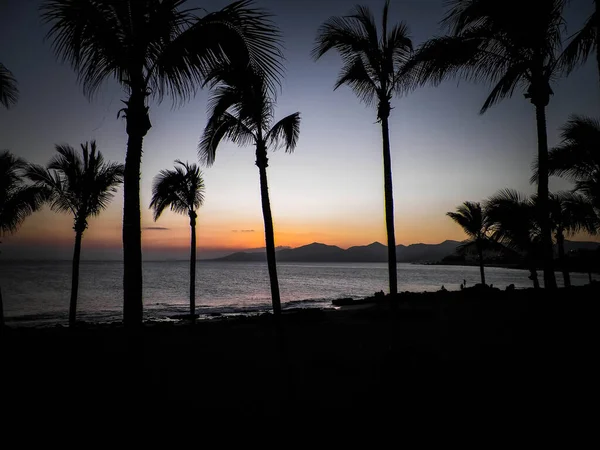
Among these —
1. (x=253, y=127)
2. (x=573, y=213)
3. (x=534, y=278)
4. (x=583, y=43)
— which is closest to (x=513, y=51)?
(x=583, y=43)

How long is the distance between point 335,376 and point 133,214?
6.04 meters

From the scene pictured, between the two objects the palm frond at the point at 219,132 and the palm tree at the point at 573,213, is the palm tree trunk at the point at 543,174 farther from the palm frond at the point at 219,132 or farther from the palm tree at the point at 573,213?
the palm tree at the point at 573,213

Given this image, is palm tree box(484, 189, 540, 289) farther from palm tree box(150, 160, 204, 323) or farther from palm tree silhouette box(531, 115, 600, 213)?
palm tree box(150, 160, 204, 323)

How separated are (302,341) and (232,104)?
9.18m

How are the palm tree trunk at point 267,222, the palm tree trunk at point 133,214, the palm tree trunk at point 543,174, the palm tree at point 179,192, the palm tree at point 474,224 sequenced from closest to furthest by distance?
the palm tree trunk at point 133,214
the palm tree trunk at point 267,222
the palm tree trunk at point 543,174
the palm tree at point 179,192
the palm tree at point 474,224

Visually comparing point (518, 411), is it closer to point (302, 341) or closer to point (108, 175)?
point (302, 341)

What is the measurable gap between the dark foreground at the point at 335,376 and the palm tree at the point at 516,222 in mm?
12750

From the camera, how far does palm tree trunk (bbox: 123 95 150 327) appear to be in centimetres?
466

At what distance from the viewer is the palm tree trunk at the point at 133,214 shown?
4664 millimetres

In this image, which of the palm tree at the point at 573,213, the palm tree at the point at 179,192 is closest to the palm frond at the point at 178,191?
the palm tree at the point at 179,192

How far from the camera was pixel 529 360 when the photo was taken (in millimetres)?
7500

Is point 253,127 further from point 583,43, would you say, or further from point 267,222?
point 583,43

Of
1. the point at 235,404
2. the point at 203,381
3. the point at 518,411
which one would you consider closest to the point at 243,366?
the point at 203,381

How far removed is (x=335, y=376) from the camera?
8.17m
